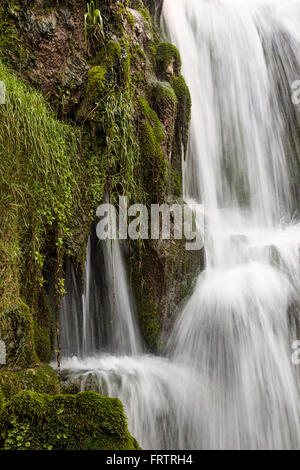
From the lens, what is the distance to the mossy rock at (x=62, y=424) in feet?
8.70

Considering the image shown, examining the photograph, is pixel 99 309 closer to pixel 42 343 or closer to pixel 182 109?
pixel 42 343

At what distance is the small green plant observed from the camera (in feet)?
16.1

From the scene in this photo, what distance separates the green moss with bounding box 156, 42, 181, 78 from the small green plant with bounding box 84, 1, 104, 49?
161 centimetres

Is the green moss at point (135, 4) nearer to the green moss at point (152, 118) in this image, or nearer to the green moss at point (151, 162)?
the green moss at point (152, 118)

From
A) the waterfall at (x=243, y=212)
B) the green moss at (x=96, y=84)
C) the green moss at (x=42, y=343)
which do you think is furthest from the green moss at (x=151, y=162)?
the green moss at (x=42, y=343)

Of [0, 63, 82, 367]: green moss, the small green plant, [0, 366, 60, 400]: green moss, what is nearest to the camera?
[0, 366, 60, 400]: green moss

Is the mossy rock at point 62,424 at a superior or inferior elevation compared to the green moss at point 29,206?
inferior

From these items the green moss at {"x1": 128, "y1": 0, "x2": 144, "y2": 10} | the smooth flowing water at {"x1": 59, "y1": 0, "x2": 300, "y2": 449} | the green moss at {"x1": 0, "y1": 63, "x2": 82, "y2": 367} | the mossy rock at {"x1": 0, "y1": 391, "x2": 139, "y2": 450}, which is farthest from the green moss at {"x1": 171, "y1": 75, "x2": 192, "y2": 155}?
the mossy rock at {"x1": 0, "y1": 391, "x2": 139, "y2": 450}

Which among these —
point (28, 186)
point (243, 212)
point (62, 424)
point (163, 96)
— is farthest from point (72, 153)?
point (243, 212)

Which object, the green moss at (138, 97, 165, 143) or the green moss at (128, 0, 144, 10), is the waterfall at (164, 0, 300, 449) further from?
the green moss at (138, 97, 165, 143)

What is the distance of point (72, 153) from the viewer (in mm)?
4566

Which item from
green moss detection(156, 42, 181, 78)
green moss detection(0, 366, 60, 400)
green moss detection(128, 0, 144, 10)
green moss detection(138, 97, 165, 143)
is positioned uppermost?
green moss detection(128, 0, 144, 10)

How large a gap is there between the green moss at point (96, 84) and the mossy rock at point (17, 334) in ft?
8.18
